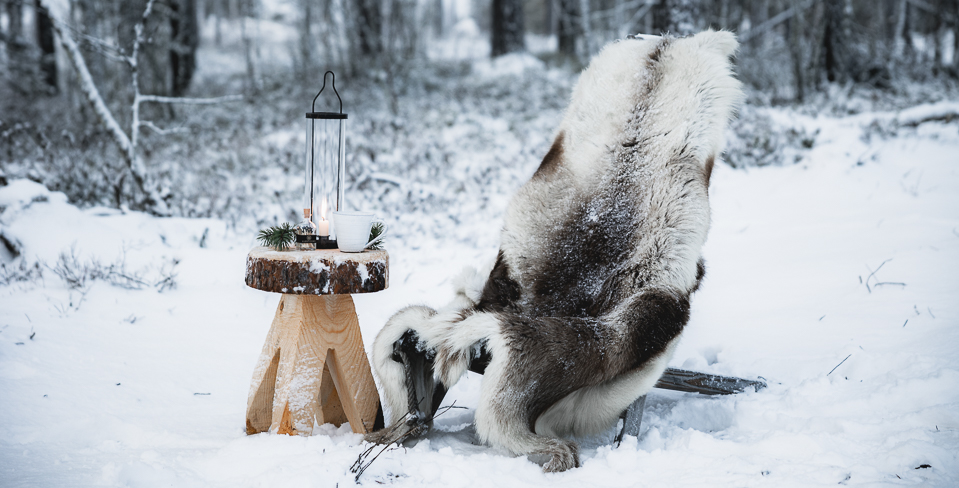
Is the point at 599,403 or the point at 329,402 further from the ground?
the point at 599,403

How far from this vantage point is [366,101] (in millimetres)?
10508

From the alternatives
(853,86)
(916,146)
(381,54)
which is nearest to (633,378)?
(916,146)

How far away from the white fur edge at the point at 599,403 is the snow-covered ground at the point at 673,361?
10 centimetres

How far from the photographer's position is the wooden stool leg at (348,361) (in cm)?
233

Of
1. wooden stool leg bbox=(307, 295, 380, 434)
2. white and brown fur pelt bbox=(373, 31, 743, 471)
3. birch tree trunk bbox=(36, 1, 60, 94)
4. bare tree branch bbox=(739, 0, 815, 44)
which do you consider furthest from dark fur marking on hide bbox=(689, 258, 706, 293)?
birch tree trunk bbox=(36, 1, 60, 94)

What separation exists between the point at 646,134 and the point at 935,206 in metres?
3.18

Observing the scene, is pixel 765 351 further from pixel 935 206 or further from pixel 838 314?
pixel 935 206

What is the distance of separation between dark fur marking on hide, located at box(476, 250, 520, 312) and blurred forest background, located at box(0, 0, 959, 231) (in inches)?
103

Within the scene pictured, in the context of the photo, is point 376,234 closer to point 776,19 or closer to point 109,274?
point 109,274

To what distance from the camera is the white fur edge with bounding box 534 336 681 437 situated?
226 centimetres

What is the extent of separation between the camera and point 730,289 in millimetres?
3965

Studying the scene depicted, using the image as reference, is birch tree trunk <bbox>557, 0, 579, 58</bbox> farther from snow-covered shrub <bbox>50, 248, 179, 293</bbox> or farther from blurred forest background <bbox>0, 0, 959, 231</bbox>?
snow-covered shrub <bbox>50, 248, 179, 293</bbox>

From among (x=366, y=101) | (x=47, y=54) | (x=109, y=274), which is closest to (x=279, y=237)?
(x=109, y=274)

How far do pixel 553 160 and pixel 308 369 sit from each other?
145 cm
